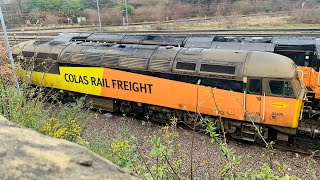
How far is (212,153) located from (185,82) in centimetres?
291

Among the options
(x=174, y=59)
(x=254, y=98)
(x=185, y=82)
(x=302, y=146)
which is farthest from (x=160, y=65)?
(x=302, y=146)

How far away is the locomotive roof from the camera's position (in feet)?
34.9

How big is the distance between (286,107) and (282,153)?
1751 mm

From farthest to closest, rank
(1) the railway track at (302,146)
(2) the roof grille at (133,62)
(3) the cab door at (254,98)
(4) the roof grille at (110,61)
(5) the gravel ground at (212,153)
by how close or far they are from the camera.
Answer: (4) the roof grille at (110,61) < (2) the roof grille at (133,62) < (1) the railway track at (302,146) < (3) the cab door at (254,98) < (5) the gravel ground at (212,153)

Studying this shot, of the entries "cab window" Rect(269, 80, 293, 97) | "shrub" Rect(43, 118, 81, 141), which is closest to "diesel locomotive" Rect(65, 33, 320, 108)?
"cab window" Rect(269, 80, 293, 97)

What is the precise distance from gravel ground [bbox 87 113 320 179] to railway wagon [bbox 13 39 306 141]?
504 mm

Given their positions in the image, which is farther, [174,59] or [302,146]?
[174,59]

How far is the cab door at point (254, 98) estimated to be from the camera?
419 inches

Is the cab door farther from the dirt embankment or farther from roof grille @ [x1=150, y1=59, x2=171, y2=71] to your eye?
the dirt embankment

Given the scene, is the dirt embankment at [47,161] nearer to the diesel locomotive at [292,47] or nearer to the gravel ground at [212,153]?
the gravel ground at [212,153]

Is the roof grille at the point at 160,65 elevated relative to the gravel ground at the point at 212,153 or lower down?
elevated

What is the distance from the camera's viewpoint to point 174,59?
1216cm

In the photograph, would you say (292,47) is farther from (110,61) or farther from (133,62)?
(110,61)

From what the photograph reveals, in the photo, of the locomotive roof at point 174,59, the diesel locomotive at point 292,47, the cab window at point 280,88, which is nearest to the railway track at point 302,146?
the diesel locomotive at point 292,47
